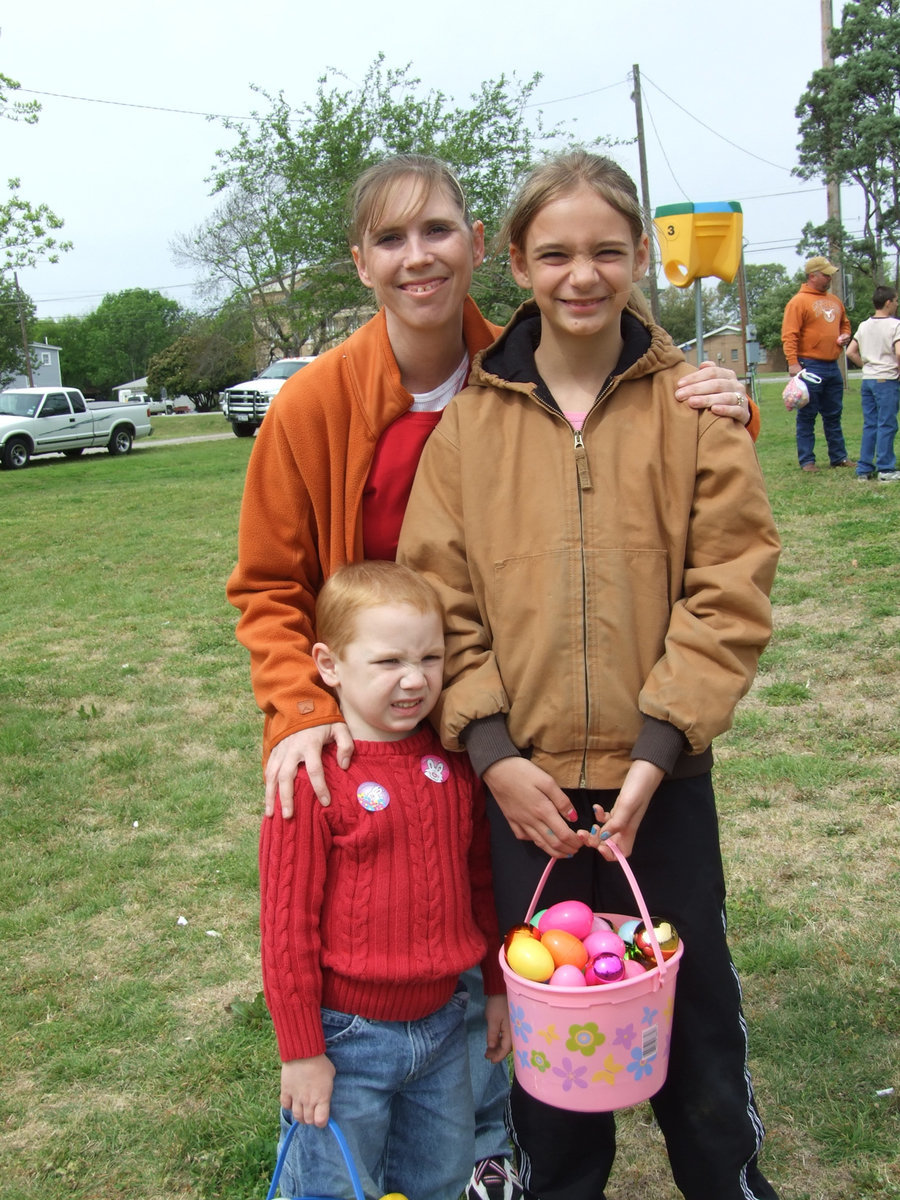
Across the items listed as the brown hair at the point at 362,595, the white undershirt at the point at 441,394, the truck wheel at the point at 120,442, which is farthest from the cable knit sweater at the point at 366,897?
the truck wheel at the point at 120,442

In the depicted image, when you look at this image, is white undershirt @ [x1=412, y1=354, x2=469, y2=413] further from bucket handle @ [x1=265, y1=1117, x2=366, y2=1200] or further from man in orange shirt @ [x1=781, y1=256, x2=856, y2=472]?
man in orange shirt @ [x1=781, y1=256, x2=856, y2=472]

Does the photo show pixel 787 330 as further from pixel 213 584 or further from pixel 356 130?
pixel 356 130

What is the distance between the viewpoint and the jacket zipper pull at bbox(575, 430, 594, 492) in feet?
6.14

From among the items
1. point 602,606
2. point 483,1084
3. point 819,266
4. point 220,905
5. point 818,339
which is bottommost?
point 220,905

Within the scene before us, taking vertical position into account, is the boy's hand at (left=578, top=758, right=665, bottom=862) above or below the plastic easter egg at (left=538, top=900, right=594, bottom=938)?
above

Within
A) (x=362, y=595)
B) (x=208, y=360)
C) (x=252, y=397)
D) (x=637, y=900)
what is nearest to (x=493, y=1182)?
(x=637, y=900)

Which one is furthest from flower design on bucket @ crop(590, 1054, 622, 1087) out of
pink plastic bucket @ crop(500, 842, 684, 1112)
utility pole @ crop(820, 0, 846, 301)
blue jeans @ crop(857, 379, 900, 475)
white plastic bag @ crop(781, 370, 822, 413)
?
utility pole @ crop(820, 0, 846, 301)

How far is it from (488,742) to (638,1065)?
0.57 meters

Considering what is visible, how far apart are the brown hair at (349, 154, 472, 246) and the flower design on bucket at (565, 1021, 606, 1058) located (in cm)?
151

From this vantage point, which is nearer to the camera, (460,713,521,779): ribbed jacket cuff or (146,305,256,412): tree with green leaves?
(460,713,521,779): ribbed jacket cuff

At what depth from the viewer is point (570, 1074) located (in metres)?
1.71

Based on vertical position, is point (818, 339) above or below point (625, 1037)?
above

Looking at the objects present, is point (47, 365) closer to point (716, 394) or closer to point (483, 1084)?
point (483, 1084)

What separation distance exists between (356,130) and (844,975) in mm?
26473
